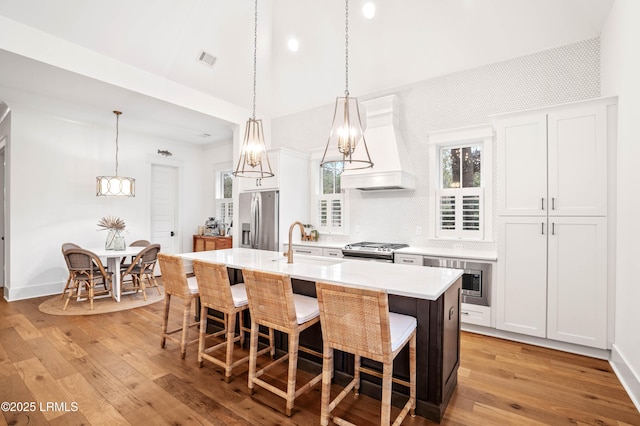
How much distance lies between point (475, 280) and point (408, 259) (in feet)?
2.55

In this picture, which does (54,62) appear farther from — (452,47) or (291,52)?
(452,47)

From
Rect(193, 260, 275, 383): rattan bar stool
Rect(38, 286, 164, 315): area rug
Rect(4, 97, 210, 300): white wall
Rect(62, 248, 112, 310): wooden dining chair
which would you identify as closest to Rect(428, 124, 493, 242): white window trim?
Rect(193, 260, 275, 383): rattan bar stool

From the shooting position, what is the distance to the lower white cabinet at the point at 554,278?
2.98m

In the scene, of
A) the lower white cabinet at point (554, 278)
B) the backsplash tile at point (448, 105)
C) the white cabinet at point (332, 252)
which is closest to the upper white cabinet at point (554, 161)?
the lower white cabinet at point (554, 278)

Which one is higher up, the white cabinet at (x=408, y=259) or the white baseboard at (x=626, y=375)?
the white cabinet at (x=408, y=259)

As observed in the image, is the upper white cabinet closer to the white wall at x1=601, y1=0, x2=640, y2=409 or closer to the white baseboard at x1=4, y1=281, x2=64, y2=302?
the white wall at x1=601, y1=0, x2=640, y2=409

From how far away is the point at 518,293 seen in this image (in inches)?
132

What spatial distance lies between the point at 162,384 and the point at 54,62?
3.61 m

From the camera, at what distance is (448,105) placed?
434cm

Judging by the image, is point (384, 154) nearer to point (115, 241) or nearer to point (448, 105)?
point (448, 105)

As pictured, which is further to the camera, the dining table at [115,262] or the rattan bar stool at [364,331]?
the dining table at [115,262]

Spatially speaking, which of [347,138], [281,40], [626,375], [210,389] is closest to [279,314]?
[210,389]

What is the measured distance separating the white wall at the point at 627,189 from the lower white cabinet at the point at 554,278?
0.15 metres

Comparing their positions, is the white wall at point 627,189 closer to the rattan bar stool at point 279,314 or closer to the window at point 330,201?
the rattan bar stool at point 279,314
